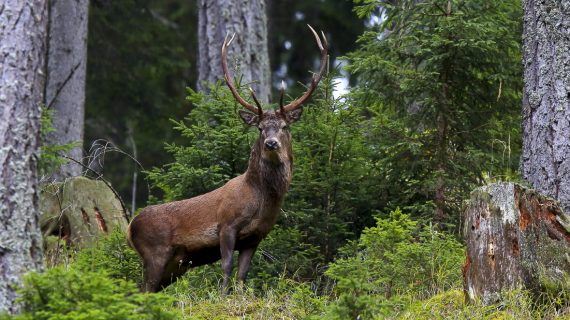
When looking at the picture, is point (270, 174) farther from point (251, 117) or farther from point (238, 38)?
point (238, 38)

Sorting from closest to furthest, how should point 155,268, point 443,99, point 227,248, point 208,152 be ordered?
1. point 227,248
2. point 155,268
3. point 208,152
4. point 443,99

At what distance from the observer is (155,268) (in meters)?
9.60

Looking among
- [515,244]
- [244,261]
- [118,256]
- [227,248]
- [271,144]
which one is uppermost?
[271,144]

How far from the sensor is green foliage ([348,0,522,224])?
10852mm

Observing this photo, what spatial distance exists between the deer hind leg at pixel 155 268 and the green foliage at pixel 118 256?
244mm

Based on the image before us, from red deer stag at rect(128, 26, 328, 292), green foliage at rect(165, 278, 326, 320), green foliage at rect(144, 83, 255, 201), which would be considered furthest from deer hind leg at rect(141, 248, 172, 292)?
green foliage at rect(144, 83, 255, 201)

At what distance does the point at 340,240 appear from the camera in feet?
35.8

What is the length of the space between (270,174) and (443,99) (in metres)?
2.52

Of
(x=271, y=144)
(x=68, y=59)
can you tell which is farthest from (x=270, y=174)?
(x=68, y=59)

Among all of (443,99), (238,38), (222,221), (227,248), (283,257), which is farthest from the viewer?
(238,38)

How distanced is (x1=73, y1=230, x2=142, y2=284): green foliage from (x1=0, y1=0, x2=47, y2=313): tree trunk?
9.98 feet

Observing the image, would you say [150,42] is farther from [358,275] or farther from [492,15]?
[358,275]

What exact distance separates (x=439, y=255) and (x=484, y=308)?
146cm

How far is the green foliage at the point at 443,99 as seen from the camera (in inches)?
427
